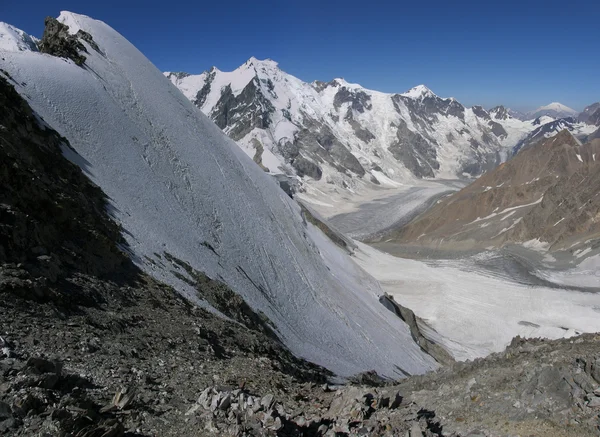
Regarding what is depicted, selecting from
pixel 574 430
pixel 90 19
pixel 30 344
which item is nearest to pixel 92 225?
pixel 30 344

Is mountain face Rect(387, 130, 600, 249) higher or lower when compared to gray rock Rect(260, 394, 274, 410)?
higher

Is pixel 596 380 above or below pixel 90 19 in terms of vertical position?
below

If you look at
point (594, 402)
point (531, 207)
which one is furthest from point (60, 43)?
point (531, 207)

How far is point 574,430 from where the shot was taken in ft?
27.7

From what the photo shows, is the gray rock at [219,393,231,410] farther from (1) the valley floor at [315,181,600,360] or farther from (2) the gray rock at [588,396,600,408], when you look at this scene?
(1) the valley floor at [315,181,600,360]

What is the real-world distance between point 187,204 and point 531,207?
86.5 metres

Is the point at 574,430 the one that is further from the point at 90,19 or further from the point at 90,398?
the point at 90,19

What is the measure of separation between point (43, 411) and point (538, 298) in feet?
185

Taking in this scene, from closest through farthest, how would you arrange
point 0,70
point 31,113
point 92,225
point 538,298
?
point 92,225, point 31,113, point 0,70, point 538,298

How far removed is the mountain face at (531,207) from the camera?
8112 cm

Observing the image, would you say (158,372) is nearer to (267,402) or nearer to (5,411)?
(267,402)

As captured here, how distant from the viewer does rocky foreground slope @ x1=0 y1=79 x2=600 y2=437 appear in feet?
24.4

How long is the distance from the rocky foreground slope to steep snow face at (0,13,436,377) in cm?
306

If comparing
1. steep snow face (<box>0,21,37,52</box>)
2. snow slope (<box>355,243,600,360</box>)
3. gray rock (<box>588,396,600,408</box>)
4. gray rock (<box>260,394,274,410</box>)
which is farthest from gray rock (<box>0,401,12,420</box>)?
steep snow face (<box>0,21,37,52</box>)
